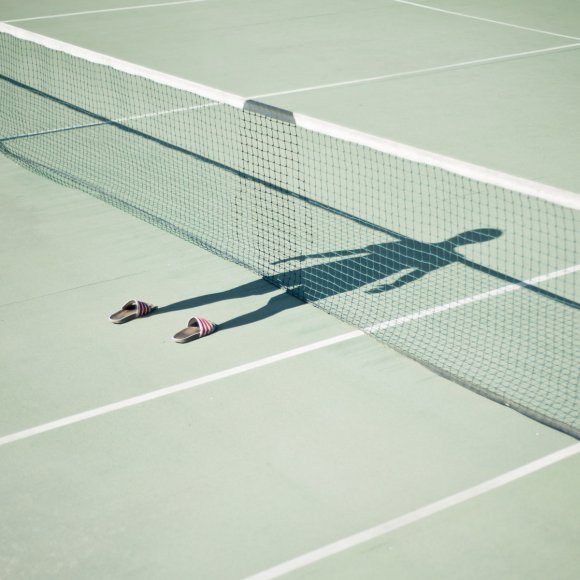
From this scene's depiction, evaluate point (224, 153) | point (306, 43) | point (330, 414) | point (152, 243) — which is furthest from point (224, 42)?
point (330, 414)

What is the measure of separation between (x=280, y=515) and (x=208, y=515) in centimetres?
45

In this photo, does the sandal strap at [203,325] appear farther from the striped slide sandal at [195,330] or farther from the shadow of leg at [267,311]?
the shadow of leg at [267,311]

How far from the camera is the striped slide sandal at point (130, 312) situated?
8.04 meters

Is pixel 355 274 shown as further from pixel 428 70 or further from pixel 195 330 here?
pixel 428 70

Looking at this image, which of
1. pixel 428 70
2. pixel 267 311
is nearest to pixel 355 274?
pixel 267 311

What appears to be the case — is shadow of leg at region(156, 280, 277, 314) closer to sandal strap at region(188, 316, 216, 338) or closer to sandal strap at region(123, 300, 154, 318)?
sandal strap at region(123, 300, 154, 318)

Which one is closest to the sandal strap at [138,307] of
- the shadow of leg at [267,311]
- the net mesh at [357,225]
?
the shadow of leg at [267,311]

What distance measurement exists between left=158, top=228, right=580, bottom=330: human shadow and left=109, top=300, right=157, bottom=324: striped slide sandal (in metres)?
0.21

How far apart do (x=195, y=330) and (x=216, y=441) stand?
1546 millimetres

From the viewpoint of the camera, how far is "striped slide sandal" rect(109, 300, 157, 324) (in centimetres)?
804

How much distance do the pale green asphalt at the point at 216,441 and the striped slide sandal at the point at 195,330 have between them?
4.3 inches

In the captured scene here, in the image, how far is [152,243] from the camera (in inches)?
385

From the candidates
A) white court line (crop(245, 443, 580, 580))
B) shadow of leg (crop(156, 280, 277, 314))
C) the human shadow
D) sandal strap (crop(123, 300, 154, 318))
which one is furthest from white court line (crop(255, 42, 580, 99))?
white court line (crop(245, 443, 580, 580))

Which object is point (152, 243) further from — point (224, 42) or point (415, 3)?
point (415, 3)
